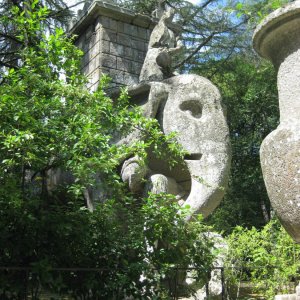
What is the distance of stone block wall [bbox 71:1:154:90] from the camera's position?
678cm

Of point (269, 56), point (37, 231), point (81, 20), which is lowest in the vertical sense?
point (37, 231)

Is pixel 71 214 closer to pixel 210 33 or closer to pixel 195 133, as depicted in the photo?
pixel 195 133

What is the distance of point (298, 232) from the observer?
3.38 meters

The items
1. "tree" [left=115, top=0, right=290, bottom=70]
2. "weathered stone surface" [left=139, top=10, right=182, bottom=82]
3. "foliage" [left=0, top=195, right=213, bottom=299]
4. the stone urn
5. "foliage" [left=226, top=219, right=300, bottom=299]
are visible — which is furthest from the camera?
"tree" [left=115, top=0, right=290, bottom=70]

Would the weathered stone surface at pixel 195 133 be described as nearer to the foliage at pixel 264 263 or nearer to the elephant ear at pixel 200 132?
the elephant ear at pixel 200 132

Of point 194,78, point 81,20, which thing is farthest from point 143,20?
point 194,78

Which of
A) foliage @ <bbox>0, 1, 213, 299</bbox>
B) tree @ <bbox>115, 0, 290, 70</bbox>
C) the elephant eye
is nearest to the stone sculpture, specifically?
the elephant eye

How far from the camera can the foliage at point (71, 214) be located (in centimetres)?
317

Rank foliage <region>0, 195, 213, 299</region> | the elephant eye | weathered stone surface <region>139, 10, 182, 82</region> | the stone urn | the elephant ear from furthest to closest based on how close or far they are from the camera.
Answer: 1. weathered stone surface <region>139, 10, 182, 82</region>
2. the elephant eye
3. the elephant ear
4. the stone urn
5. foliage <region>0, 195, 213, 299</region>

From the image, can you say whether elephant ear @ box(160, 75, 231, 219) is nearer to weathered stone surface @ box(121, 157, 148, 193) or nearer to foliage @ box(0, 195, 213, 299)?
weathered stone surface @ box(121, 157, 148, 193)

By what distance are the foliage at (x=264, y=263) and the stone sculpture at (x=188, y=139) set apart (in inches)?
34.8

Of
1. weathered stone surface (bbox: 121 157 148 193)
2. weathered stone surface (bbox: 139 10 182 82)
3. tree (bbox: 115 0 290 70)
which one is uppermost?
tree (bbox: 115 0 290 70)

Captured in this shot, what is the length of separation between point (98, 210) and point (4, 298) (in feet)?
2.65

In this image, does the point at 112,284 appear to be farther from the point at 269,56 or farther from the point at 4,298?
the point at 269,56
